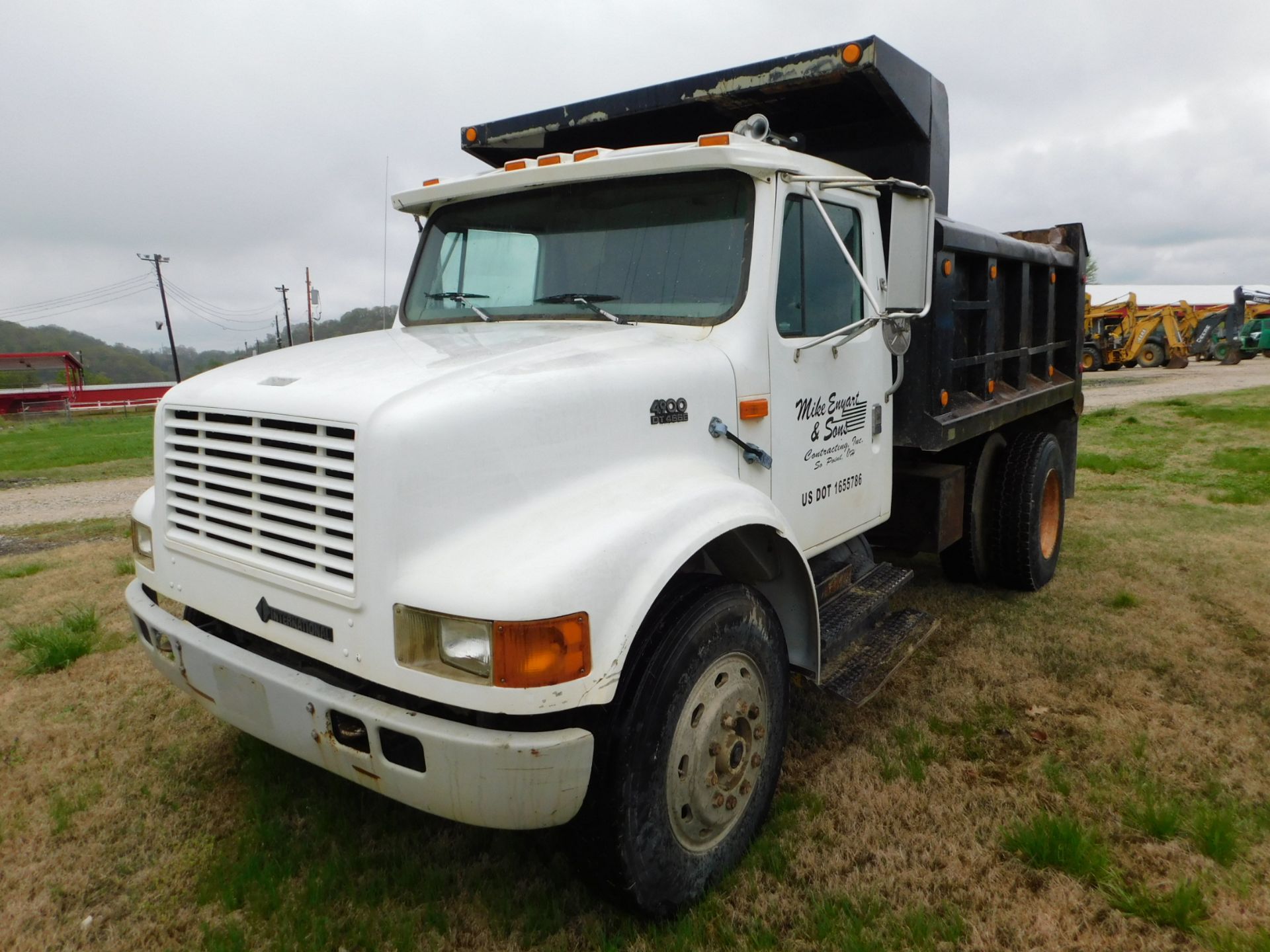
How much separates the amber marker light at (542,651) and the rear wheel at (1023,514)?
4104mm

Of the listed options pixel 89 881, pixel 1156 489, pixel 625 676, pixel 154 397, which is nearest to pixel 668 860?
pixel 625 676

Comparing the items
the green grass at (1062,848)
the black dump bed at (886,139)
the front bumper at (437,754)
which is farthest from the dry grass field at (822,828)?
the black dump bed at (886,139)

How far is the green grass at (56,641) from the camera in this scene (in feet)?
14.7

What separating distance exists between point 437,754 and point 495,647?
0.34 m

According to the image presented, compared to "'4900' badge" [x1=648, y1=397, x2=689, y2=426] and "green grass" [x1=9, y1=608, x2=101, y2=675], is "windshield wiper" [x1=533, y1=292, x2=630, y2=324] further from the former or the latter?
"green grass" [x1=9, y1=608, x2=101, y2=675]

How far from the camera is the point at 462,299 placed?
3.63 m

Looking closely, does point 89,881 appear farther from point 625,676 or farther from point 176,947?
point 625,676

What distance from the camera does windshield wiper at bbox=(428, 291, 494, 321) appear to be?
11.5 feet

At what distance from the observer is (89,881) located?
111 inches

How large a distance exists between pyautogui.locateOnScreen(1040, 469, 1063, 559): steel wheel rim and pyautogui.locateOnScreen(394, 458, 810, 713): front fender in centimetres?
408

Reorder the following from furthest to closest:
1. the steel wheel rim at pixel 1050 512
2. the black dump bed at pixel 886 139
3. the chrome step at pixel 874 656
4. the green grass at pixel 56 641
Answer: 1. the steel wheel rim at pixel 1050 512
2. the green grass at pixel 56 641
3. the black dump bed at pixel 886 139
4. the chrome step at pixel 874 656

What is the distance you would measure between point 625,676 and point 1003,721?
2273 millimetres

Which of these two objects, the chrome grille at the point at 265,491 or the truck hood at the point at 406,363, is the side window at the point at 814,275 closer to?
the truck hood at the point at 406,363

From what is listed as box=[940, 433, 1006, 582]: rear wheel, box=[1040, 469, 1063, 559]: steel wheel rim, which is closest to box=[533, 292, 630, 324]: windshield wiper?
box=[940, 433, 1006, 582]: rear wheel
